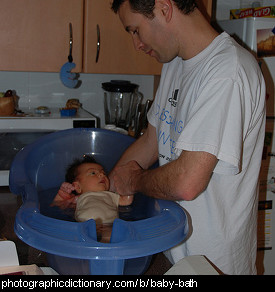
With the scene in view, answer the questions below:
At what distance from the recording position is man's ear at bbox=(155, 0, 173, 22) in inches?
41.4

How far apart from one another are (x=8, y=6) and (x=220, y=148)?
1172 millimetres

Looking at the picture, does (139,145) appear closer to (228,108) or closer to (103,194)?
(103,194)

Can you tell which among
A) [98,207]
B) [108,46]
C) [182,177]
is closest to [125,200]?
[98,207]

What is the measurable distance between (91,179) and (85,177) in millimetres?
22

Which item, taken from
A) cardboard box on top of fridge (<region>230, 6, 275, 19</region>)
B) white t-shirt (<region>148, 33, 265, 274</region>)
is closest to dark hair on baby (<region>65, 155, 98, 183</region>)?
white t-shirt (<region>148, 33, 265, 274</region>)

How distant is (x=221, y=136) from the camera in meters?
0.94

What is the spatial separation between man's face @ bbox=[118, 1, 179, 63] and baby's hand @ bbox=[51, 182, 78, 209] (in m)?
0.51

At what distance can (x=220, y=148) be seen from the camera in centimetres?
94

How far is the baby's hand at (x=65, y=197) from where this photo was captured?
4.42 feet

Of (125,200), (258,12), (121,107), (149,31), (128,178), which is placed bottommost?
(125,200)

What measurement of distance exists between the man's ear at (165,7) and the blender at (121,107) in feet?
3.32

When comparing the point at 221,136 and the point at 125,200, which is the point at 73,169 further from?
the point at 221,136

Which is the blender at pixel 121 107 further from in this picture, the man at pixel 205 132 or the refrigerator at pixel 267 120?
the man at pixel 205 132

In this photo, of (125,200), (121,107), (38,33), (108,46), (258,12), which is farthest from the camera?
(121,107)
